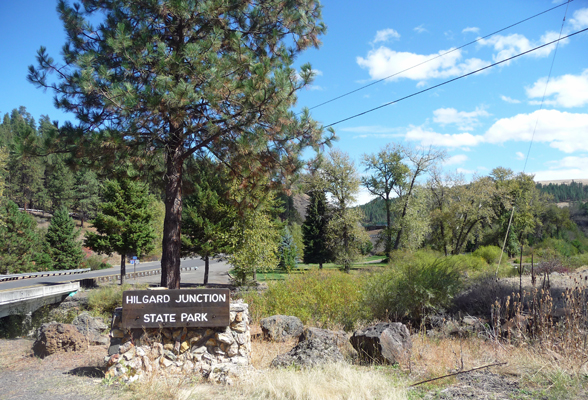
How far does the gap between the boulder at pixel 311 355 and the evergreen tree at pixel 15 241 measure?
33.7m

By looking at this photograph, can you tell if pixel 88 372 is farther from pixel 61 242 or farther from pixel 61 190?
pixel 61 190

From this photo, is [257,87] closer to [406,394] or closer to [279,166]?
[279,166]

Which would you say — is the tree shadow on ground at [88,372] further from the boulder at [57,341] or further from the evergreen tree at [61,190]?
the evergreen tree at [61,190]

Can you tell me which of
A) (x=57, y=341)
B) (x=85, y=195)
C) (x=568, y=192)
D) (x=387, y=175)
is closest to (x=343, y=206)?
(x=387, y=175)

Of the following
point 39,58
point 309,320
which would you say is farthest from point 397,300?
point 39,58

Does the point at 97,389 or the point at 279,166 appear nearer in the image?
the point at 97,389

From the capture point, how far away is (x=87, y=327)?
34.5ft

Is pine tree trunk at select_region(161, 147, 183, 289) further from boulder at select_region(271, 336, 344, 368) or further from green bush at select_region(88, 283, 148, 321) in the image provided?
boulder at select_region(271, 336, 344, 368)

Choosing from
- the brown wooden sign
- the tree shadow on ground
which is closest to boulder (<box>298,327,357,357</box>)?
the brown wooden sign

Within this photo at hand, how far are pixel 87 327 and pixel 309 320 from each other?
5788mm

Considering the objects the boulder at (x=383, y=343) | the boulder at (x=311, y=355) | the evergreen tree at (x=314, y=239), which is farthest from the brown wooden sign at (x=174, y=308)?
the evergreen tree at (x=314, y=239)

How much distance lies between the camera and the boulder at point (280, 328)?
33.4ft

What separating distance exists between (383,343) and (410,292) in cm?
480

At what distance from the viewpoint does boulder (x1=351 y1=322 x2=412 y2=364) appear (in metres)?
7.30
